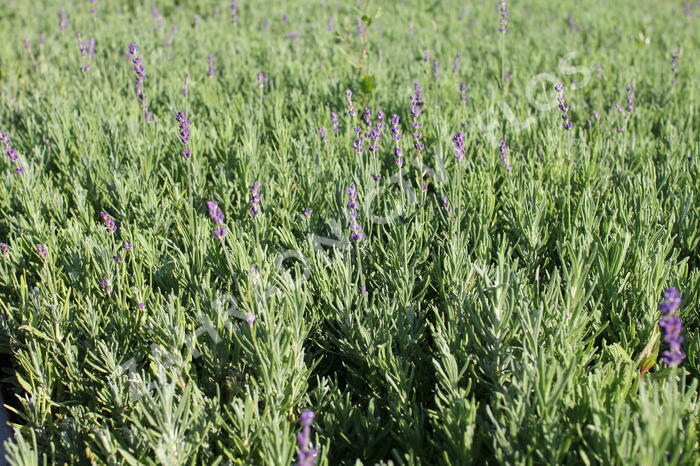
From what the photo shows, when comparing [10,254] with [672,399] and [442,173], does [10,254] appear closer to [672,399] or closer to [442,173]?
[442,173]

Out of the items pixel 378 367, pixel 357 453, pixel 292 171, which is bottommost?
pixel 357 453

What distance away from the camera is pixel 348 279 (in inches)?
84.7

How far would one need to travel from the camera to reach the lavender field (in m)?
1.73

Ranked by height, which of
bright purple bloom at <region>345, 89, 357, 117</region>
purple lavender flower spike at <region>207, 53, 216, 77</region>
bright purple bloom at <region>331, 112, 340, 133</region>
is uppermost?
bright purple bloom at <region>345, 89, 357, 117</region>

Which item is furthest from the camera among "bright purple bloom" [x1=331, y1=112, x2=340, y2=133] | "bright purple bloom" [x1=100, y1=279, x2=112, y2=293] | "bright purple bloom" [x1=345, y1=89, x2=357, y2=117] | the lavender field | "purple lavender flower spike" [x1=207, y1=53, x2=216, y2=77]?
"purple lavender flower spike" [x1=207, y1=53, x2=216, y2=77]

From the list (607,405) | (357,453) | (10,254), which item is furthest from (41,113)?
(607,405)

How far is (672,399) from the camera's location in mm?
1537

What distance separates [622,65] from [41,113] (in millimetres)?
4582

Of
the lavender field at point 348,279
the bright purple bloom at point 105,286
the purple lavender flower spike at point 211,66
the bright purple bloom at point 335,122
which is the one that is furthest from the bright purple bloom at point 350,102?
the purple lavender flower spike at point 211,66

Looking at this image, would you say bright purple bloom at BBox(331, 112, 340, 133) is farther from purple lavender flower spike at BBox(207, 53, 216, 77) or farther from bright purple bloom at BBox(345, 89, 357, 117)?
purple lavender flower spike at BBox(207, 53, 216, 77)

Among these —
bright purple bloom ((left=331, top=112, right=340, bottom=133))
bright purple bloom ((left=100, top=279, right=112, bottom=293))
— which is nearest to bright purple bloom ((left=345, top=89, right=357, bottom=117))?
bright purple bloom ((left=331, top=112, right=340, bottom=133))

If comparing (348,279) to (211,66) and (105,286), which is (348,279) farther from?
(211,66)

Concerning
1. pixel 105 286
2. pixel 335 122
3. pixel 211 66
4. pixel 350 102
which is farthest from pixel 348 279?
pixel 211 66

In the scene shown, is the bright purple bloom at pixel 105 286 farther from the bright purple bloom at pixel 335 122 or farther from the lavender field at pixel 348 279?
the bright purple bloom at pixel 335 122
